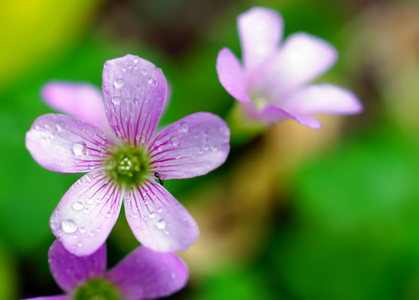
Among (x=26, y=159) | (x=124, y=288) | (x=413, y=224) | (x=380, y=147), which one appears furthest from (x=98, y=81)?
(x=413, y=224)

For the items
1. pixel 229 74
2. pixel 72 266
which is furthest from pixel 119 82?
pixel 72 266

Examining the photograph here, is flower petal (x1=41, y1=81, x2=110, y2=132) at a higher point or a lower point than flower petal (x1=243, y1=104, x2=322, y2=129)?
lower

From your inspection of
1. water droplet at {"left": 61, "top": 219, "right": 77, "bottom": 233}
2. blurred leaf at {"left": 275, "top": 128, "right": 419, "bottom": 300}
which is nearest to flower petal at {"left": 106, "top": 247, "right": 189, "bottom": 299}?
water droplet at {"left": 61, "top": 219, "right": 77, "bottom": 233}

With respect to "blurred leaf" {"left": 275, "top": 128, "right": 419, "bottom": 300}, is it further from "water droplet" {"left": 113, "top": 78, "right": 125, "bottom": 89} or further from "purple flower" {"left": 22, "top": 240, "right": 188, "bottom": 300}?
"water droplet" {"left": 113, "top": 78, "right": 125, "bottom": 89}

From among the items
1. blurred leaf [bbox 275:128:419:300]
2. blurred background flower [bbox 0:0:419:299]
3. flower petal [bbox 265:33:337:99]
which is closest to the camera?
flower petal [bbox 265:33:337:99]

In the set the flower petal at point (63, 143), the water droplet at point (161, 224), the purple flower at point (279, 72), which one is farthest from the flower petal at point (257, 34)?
the water droplet at point (161, 224)

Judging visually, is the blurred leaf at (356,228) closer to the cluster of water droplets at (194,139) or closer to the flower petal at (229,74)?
the flower petal at (229,74)

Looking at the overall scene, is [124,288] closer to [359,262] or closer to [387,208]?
[359,262]
